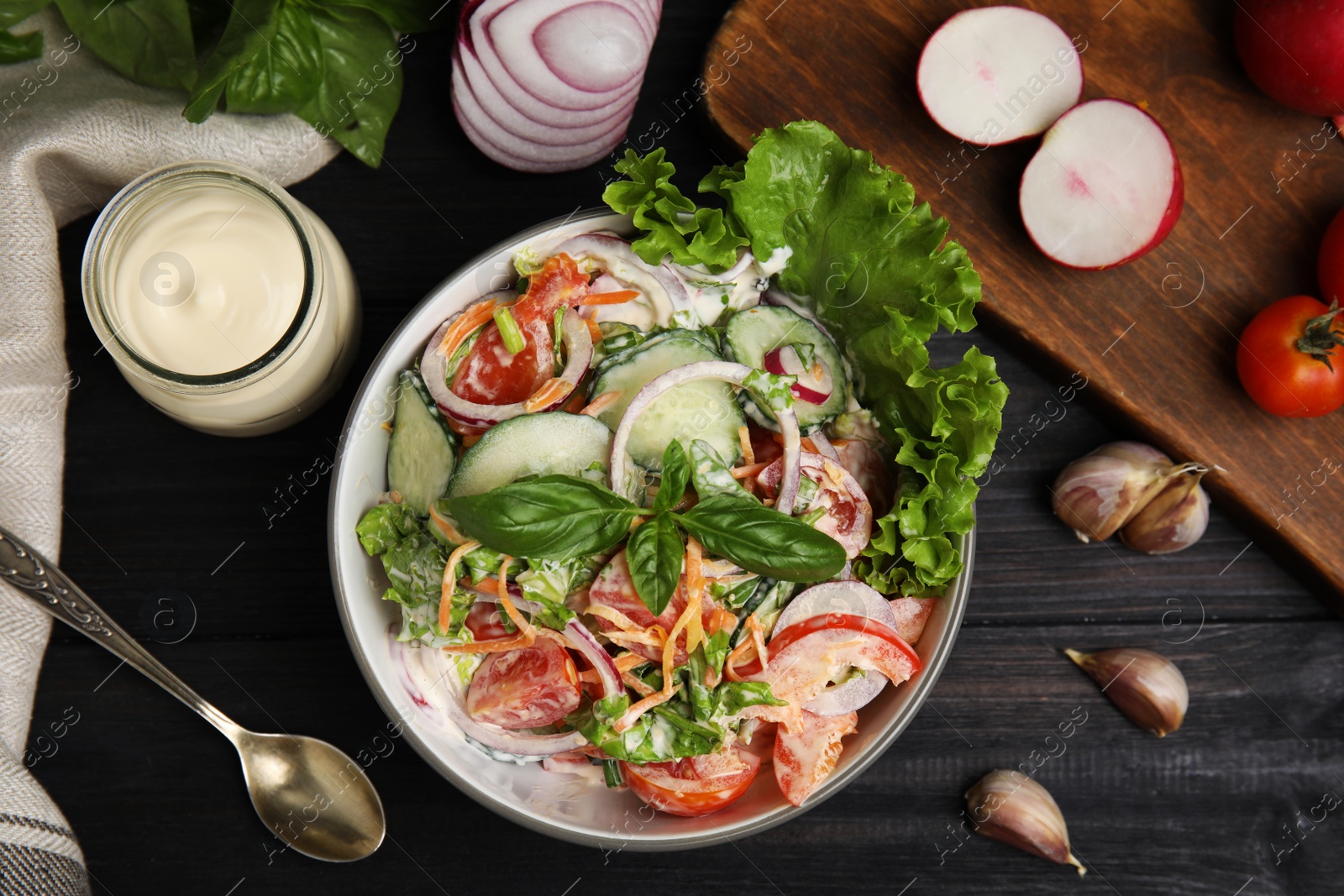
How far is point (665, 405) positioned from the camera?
1813 millimetres

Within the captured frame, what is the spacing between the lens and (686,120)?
2.40m

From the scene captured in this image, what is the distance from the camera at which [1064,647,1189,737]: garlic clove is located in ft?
7.69

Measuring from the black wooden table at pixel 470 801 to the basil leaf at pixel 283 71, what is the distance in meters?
0.33

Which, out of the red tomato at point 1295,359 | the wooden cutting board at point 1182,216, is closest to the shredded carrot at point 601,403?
the wooden cutting board at point 1182,216

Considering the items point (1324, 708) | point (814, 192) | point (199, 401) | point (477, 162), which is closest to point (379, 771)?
point (199, 401)

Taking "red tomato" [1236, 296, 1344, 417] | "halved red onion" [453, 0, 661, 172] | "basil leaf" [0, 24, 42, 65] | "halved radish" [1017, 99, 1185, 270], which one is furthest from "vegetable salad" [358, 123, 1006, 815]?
"basil leaf" [0, 24, 42, 65]

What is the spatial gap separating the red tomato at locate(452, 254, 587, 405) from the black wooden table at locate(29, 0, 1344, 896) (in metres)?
0.57

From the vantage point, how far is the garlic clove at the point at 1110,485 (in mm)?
2270

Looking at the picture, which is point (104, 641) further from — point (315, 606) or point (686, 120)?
point (686, 120)

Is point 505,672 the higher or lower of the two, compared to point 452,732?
higher

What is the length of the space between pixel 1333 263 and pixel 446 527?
216 centimetres

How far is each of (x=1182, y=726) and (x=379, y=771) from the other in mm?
2054

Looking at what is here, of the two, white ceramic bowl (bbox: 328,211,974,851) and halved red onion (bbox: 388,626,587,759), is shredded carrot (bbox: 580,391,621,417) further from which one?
halved red onion (bbox: 388,626,587,759)

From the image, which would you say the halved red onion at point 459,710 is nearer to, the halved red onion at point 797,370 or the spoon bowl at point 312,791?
the spoon bowl at point 312,791
